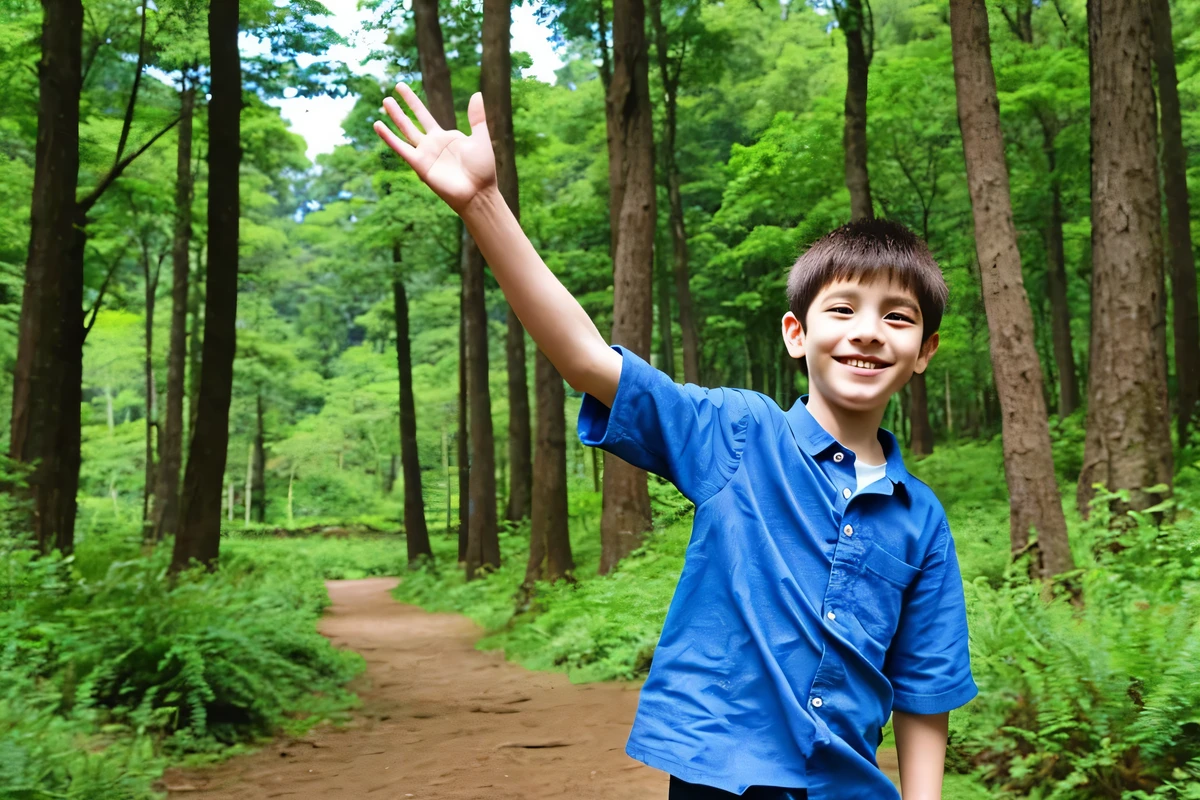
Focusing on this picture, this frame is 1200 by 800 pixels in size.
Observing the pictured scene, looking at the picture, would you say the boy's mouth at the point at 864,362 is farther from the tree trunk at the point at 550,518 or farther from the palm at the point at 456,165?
the tree trunk at the point at 550,518

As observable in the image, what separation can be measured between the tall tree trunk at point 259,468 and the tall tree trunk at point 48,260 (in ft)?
106

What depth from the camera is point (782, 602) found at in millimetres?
1679

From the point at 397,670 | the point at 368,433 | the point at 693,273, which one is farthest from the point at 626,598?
the point at 368,433

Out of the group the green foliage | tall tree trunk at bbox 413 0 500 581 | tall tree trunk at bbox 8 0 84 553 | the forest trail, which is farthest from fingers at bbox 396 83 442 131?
tall tree trunk at bbox 413 0 500 581

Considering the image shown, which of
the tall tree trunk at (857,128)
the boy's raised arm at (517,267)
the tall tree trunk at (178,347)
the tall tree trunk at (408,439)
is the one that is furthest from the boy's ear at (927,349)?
the tall tree trunk at (408,439)

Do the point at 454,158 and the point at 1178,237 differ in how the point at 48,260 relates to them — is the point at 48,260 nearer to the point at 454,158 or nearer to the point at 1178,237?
the point at 454,158

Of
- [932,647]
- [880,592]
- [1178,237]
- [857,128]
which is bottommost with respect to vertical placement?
[932,647]

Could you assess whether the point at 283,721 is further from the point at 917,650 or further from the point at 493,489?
the point at 493,489

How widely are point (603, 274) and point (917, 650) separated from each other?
67.3 feet

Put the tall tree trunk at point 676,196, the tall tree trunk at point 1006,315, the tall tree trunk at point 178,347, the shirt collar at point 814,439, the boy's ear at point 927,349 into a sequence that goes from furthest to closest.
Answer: the tall tree trunk at point 676,196 < the tall tree trunk at point 178,347 < the tall tree trunk at point 1006,315 < the boy's ear at point 927,349 < the shirt collar at point 814,439

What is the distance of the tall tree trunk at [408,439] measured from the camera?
23.8 metres

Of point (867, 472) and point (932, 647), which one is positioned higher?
point (867, 472)

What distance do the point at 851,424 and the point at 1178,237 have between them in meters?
15.2

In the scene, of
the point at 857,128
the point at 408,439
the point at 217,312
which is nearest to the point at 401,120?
the point at 217,312
